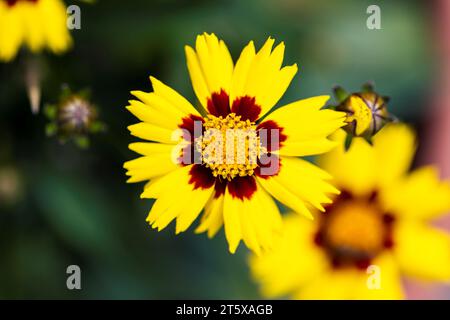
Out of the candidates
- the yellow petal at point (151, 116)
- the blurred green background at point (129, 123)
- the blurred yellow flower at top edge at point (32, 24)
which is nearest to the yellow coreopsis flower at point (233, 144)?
the yellow petal at point (151, 116)

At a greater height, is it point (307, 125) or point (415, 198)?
point (307, 125)

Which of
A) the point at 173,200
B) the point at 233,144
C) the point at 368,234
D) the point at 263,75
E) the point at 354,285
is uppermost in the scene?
the point at 263,75

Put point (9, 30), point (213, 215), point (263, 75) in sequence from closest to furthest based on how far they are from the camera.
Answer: point (263, 75) < point (213, 215) < point (9, 30)

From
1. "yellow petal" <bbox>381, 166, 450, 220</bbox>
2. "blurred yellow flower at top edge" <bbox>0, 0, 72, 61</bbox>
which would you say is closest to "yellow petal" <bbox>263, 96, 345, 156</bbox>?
"yellow petal" <bbox>381, 166, 450, 220</bbox>

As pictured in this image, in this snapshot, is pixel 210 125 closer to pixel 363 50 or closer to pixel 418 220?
pixel 418 220

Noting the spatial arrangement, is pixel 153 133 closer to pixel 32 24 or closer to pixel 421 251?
pixel 32 24

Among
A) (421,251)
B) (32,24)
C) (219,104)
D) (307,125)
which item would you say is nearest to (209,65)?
(219,104)
